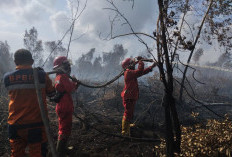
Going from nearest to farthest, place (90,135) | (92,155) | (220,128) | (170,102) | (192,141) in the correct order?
1. (170,102)
2. (192,141)
3. (220,128)
4. (92,155)
5. (90,135)

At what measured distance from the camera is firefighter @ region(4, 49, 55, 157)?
8.62ft

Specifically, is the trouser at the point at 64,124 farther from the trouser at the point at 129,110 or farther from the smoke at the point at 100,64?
the smoke at the point at 100,64

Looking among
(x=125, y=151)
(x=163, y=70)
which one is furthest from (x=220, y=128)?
(x=125, y=151)

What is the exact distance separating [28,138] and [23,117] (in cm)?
31

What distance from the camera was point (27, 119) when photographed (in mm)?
2646

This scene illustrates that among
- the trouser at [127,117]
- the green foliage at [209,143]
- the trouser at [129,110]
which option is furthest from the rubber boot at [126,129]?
the green foliage at [209,143]

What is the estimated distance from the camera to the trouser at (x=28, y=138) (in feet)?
8.59

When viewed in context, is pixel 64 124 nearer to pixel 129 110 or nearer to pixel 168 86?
pixel 129 110

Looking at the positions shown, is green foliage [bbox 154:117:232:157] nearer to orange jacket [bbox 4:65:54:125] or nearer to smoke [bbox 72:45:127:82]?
orange jacket [bbox 4:65:54:125]

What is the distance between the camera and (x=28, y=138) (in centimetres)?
261

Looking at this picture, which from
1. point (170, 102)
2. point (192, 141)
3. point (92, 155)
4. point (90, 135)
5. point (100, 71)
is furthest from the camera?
point (100, 71)

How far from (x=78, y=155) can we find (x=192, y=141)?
2449 millimetres

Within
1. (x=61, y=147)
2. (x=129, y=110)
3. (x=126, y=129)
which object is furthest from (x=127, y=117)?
(x=61, y=147)

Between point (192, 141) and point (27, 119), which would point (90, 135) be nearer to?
point (27, 119)
